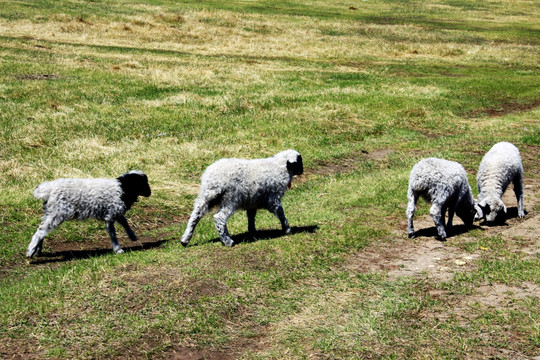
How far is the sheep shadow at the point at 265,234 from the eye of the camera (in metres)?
11.8

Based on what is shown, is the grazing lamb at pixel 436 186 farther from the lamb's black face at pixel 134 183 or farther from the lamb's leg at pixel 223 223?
the lamb's black face at pixel 134 183

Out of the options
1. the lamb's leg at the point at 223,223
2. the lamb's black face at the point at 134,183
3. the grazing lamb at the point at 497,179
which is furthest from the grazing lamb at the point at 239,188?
the grazing lamb at the point at 497,179

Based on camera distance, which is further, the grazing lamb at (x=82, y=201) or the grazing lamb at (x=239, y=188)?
the grazing lamb at (x=239, y=188)

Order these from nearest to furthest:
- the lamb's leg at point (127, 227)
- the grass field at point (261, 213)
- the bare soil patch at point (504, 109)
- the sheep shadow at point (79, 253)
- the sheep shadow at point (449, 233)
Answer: the grass field at point (261, 213) → the sheep shadow at point (79, 253) → the lamb's leg at point (127, 227) → the sheep shadow at point (449, 233) → the bare soil patch at point (504, 109)

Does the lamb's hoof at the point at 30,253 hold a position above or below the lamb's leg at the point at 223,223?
below

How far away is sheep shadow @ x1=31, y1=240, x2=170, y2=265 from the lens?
1107cm

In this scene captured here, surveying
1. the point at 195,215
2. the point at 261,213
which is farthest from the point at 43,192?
the point at 261,213

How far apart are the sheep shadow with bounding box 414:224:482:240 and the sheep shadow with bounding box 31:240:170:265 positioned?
5534 mm

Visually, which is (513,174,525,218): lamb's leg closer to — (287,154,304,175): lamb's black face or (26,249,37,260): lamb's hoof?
(287,154,304,175): lamb's black face

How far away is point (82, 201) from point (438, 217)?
716 cm

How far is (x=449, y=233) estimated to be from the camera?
41.5 ft

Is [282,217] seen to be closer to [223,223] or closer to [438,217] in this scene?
[223,223]

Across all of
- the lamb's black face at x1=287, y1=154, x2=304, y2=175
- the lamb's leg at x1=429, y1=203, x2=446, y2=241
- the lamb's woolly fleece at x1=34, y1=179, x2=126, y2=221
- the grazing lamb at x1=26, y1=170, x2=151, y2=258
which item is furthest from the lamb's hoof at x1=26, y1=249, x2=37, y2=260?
the lamb's leg at x1=429, y1=203, x2=446, y2=241

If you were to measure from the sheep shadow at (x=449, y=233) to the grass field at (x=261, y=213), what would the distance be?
10 cm
